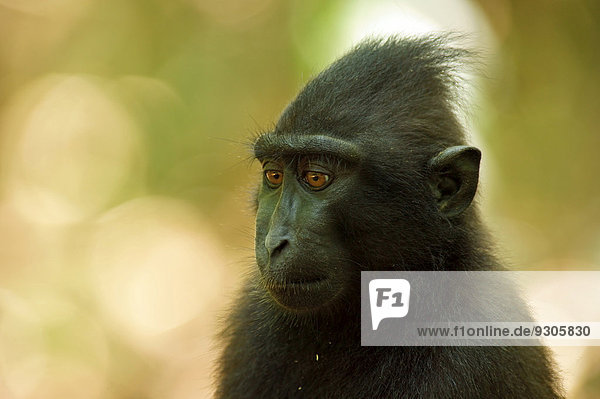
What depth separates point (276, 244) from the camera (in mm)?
5328

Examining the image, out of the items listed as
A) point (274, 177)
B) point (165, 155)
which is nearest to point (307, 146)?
point (274, 177)

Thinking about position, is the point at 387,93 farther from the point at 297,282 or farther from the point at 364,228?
the point at 297,282

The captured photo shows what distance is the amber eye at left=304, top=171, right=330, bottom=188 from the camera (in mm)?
5605

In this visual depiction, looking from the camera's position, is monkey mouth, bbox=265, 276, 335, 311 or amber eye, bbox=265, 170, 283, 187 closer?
monkey mouth, bbox=265, 276, 335, 311

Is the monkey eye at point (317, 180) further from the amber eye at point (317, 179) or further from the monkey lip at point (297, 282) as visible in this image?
the monkey lip at point (297, 282)

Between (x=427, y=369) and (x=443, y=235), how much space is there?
3.33 feet

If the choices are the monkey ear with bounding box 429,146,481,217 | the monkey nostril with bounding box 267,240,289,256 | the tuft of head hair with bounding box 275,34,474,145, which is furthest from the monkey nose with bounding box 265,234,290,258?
the monkey ear with bounding box 429,146,481,217

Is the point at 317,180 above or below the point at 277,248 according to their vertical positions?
above

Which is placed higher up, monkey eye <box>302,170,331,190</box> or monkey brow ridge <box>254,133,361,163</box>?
monkey brow ridge <box>254,133,361,163</box>

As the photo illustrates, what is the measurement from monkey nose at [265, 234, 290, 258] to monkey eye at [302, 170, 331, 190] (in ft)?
1.75

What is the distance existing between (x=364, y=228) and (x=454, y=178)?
0.79 metres

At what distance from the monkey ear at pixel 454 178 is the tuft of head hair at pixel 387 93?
353mm

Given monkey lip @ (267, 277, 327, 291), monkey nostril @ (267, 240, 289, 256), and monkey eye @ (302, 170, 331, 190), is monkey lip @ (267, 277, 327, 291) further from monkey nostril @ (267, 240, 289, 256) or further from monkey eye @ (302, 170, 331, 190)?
monkey eye @ (302, 170, 331, 190)

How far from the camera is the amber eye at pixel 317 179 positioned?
5605mm
